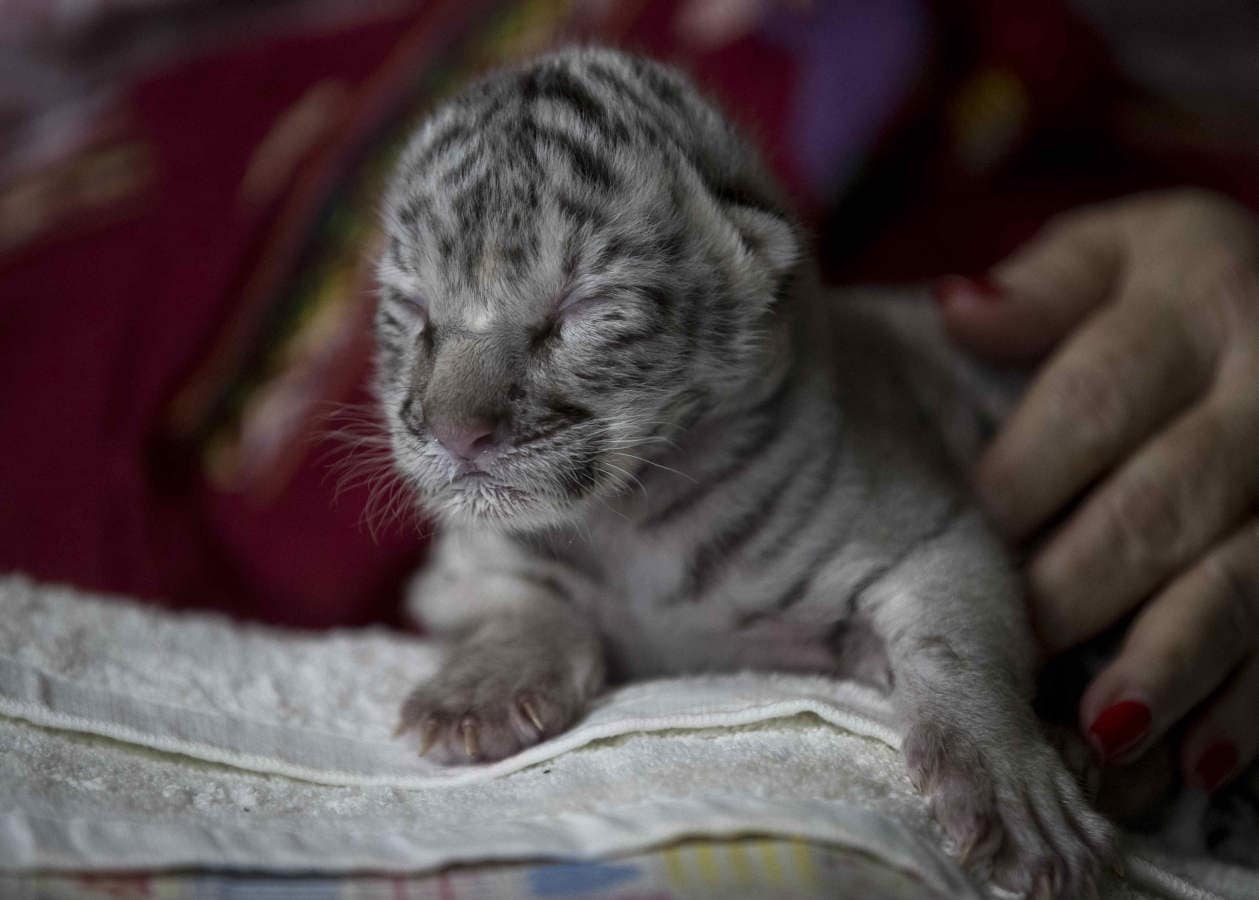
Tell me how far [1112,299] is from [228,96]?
5.67ft

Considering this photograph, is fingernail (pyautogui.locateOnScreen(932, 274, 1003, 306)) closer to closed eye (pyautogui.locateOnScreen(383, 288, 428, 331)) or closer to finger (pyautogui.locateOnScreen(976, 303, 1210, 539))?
finger (pyautogui.locateOnScreen(976, 303, 1210, 539))

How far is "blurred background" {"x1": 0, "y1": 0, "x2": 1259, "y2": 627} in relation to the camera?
1827 mm

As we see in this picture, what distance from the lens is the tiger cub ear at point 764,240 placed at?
4.11ft

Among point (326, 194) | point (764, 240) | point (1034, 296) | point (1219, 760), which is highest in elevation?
point (764, 240)

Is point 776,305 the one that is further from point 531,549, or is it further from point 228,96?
point 228,96

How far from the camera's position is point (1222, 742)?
1.31 meters

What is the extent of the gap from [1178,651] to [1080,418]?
1.14 ft

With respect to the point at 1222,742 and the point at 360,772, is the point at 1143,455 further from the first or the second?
the point at 360,772

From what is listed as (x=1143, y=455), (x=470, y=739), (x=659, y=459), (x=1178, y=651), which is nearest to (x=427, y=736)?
(x=470, y=739)

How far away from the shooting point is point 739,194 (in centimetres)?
130

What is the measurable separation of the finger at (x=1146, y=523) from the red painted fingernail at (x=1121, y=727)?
0.15m

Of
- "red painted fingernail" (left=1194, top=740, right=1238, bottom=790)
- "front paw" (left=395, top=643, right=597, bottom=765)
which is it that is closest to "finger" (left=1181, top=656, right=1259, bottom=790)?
"red painted fingernail" (left=1194, top=740, right=1238, bottom=790)

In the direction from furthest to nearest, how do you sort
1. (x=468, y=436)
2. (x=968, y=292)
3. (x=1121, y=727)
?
(x=968, y=292)
(x=1121, y=727)
(x=468, y=436)

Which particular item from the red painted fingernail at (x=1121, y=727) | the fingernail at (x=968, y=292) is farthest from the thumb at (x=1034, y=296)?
the red painted fingernail at (x=1121, y=727)
